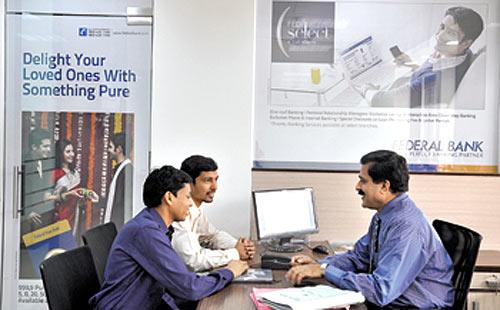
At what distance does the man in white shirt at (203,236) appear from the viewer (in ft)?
10.2

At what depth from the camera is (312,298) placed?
8.07 ft

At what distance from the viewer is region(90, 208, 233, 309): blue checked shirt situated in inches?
102

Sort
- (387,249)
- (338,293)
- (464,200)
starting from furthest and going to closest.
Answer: (464,200) → (387,249) → (338,293)

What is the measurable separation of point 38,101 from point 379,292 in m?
2.84

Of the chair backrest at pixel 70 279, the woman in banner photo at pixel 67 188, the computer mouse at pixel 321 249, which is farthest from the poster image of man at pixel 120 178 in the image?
the chair backrest at pixel 70 279

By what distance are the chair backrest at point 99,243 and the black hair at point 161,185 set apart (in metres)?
0.51

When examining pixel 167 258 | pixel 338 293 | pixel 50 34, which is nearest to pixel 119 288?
pixel 167 258

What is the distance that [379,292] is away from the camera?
2643 mm

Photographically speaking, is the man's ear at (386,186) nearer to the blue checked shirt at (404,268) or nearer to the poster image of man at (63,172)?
the blue checked shirt at (404,268)

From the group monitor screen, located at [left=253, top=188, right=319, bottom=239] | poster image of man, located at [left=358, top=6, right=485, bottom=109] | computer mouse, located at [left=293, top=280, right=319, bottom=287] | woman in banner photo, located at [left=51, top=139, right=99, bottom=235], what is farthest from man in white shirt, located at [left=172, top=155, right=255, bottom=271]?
poster image of man, located at [left=358, top=6, right=485, bottom=109]

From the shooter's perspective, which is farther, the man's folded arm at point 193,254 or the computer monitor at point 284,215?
the computer monitor at point 284,215

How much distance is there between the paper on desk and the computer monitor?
1.27m

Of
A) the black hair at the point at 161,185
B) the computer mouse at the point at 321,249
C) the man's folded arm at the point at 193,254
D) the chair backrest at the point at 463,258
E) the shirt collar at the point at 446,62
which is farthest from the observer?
the shirt collar at the point at 446,62

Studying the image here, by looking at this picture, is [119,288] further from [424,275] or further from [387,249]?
[424,275]
